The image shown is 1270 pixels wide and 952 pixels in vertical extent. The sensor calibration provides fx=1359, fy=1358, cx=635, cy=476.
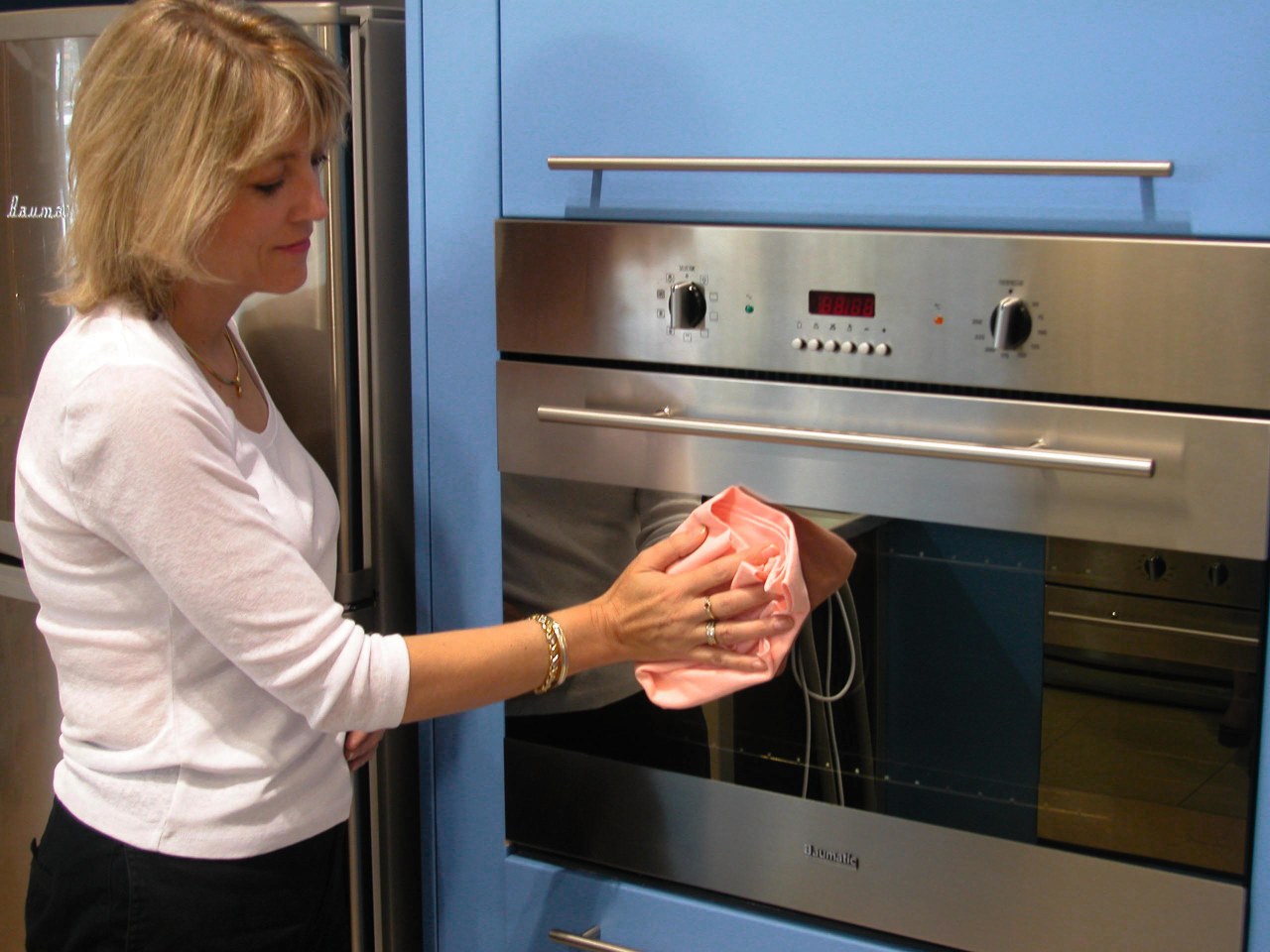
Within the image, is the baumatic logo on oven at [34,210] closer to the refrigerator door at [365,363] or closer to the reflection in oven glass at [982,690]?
the refrigerator door at [365,363]

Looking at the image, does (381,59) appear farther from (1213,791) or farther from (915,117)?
(1213,791)

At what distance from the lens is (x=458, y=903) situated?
1426 millimetres

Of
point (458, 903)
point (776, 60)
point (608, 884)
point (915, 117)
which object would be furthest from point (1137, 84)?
point (458, 903)

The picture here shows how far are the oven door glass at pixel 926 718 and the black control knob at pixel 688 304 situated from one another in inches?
6.4

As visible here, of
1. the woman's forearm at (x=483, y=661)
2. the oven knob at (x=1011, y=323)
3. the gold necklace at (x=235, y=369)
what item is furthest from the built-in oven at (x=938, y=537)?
the gold necklace at (x=235, y=369)

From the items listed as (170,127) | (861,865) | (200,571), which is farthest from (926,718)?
(170,127)

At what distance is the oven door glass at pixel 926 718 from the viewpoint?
104 cm

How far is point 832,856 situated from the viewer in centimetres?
121

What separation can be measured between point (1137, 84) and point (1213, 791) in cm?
54

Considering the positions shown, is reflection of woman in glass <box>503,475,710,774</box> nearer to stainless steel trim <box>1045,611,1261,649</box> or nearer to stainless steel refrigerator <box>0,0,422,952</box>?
stainless steel refrigerator <box>0,0,422,952</box>

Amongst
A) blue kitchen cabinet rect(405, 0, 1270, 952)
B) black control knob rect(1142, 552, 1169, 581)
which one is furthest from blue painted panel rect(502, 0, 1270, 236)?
black control knob rect(1142, 552, 1169, 581)

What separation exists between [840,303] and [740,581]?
0.78ft

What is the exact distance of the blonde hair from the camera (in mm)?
1021

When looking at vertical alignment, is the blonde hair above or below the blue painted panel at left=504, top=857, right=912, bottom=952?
above
